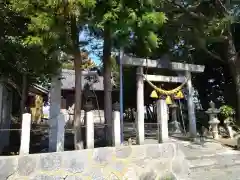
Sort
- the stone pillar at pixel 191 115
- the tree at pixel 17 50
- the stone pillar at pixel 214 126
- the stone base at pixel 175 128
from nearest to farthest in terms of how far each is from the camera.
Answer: the tree at pixel 17 50 → the stone pillar at pixel 191 115 → the stone pillar at pixel 214 126 → the stone base at pixel 175 128

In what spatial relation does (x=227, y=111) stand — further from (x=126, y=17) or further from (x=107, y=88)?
(x=126, y=17)

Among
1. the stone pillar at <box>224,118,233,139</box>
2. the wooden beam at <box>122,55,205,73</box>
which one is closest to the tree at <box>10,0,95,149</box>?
the wooden beam at <box>122,55,205,73</box>

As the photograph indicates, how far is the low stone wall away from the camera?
558 cm

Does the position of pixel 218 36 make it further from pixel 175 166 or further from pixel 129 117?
pixel 129 117

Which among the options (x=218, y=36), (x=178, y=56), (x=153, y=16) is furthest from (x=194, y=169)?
(x=178, y=56)

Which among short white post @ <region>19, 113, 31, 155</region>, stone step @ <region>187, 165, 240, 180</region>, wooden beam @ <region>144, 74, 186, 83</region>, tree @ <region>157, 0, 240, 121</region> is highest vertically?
tree @ <region>157, 0, 240, 121</region>

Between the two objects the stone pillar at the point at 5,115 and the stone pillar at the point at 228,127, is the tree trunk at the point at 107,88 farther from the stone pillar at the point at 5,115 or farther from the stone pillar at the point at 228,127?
the stone pillar at the point at 228,127

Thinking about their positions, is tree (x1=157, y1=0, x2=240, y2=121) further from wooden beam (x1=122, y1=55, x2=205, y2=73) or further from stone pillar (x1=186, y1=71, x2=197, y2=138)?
stone pillar (x1=186, y1=71, x2=197, y2=138)

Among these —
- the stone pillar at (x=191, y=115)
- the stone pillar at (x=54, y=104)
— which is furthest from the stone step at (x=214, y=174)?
the stone pillar at (x=54, y=104)

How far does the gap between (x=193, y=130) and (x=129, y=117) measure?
1279 cm

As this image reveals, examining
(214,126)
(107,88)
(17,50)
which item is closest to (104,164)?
(107,88)

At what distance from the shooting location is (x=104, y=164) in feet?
21.4

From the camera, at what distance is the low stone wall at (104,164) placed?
5582 mm

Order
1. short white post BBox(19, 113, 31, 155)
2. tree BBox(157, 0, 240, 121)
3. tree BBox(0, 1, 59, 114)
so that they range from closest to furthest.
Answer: short white post BBox(19, 113, 31, 155) → tree BBox(0, 1, 59, 114) → tree BBox(157, 0, 240, 121)
